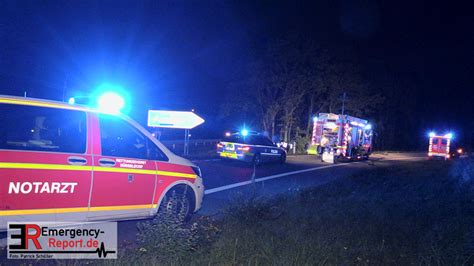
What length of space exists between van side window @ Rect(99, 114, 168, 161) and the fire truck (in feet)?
72.2

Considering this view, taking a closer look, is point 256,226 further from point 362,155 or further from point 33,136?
point 362,155

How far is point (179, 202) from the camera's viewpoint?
6.90 m

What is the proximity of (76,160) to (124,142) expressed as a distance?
1032 mm

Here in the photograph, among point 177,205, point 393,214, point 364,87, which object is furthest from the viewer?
point 364,87

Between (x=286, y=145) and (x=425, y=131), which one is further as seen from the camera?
(x=425, y=131)

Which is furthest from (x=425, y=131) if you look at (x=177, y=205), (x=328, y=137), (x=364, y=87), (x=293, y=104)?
(x=177, y=205)

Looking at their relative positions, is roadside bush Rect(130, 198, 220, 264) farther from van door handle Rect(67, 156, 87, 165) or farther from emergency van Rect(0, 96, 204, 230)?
van door handle Rect(67, 156, 87, 165)

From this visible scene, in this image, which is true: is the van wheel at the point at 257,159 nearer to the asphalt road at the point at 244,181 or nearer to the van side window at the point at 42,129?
the asphalt road at the point at 244,181

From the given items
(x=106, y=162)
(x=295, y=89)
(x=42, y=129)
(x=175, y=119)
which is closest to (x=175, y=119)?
(x=175, y=119)

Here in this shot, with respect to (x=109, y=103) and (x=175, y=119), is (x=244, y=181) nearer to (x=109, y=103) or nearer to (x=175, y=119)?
(x=175, y=119)

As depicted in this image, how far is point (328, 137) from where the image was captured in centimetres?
2906

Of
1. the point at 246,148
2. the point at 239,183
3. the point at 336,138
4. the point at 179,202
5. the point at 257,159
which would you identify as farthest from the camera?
the point at 336,138

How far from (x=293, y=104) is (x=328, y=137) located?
7.71 meters

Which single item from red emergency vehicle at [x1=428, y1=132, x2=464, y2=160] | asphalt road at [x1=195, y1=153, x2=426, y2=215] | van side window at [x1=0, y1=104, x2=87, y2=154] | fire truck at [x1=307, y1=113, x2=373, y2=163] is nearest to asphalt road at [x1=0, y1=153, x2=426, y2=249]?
asphalt road at [x1=195, y1=153, x2=426, y2=215]
